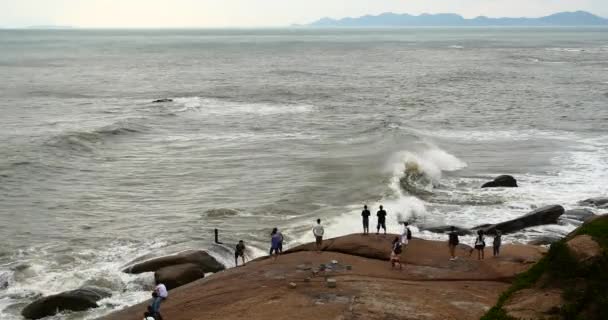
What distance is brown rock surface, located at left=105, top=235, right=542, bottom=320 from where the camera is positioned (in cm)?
1816

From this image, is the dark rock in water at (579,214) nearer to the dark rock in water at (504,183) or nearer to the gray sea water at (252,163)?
the gray sea water at (252,163)

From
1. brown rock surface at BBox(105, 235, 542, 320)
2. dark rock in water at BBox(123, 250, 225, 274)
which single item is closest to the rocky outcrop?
brown rock surface at BBox(105, 235, 542, 320)

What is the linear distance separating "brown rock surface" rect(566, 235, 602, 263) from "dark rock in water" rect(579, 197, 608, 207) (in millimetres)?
17158

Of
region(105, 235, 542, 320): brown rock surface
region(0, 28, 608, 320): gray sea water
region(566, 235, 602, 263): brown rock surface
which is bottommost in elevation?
region(0, 28, 608, 320): gray sea water

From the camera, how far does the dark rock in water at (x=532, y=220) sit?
2905 centimetres

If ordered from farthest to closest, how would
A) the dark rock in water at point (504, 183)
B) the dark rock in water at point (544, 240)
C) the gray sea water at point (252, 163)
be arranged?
1. the dark rock in water at point (504, 183)
2. the gray sea water at point (252, 163)
3. the dark rock in water at point (544, 240)

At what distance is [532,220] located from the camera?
29.6 meters

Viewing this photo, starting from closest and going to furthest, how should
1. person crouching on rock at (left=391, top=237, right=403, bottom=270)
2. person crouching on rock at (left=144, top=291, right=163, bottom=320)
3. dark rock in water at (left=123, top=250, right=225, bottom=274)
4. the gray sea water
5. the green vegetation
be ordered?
the green vegetation
person crouching on rock at (left=144, top=291, right=163, bottom=320)
person crouching on rock at (left=391, top=237, right=403, bottom=270)
dark rock in water at (left=123, top=250, right=225, bottom=274)
the gray sea water

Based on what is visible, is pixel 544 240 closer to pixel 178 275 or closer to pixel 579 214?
pixel 579 214

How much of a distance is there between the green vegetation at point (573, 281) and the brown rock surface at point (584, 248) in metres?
0.11

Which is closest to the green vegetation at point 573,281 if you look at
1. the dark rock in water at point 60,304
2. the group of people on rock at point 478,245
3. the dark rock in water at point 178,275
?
the group of people on rock at point 478,245

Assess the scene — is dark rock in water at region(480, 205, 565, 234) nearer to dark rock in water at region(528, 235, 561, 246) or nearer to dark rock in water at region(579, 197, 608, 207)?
dark rock in water at region(528, 235, 561, 246)

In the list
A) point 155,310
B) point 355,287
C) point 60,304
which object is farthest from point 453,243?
point 60,304

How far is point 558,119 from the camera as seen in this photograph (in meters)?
60.0
